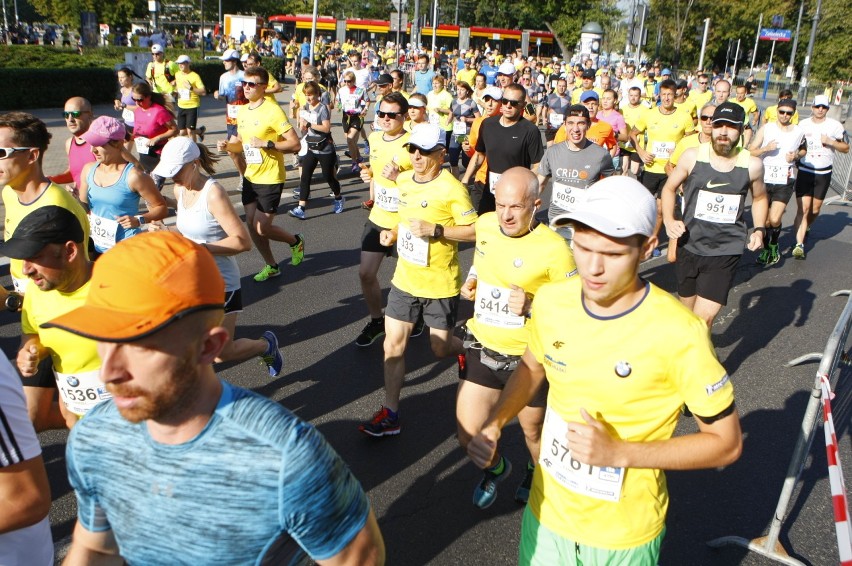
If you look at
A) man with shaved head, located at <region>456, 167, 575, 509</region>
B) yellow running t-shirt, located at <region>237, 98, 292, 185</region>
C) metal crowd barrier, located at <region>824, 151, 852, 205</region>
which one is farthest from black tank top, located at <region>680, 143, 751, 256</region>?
metal crowd barrier, located at <region>824, 151, 852, 205</region>

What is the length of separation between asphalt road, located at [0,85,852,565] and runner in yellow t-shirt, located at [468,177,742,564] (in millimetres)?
130

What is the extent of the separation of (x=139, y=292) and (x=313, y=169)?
908 cm

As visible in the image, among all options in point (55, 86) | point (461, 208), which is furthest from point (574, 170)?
point (55, 86)

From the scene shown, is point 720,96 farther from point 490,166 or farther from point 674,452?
point 674,452

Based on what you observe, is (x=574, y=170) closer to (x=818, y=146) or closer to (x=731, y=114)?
(x=731, y=114)

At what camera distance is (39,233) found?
9.71 feet

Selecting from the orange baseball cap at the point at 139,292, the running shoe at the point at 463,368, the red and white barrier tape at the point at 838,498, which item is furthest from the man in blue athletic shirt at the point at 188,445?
the running shoe at the point at 463,368

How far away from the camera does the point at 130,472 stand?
1.64m

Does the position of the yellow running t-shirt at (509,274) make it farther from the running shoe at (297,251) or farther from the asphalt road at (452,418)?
the running shoe at (297,251)

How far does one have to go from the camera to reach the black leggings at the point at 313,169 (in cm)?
1016

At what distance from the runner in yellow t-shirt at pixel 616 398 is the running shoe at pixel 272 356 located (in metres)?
2.96

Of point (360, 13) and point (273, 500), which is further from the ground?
point (360, 13)

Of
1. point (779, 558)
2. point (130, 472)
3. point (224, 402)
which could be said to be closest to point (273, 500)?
point (224, 402)

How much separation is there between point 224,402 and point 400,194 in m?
3.63
